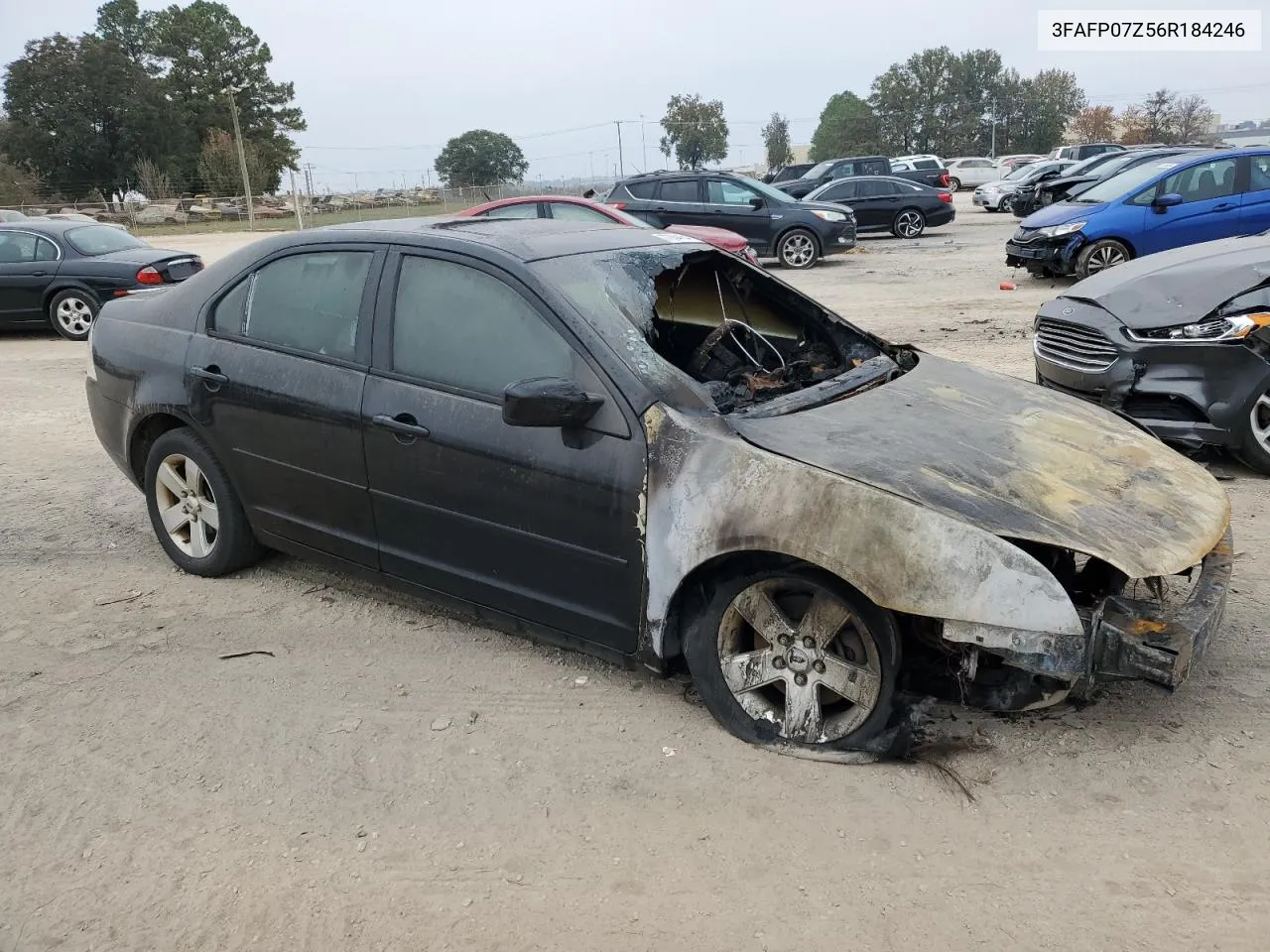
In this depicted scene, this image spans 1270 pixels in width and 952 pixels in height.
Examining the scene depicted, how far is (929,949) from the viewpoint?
92.2 inches

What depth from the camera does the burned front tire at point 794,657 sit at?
9.70 ft

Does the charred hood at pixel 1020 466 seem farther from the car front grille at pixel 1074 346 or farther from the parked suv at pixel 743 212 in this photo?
the parked suv at pixel 743 212

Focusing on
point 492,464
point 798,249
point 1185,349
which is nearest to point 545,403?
point 492,464

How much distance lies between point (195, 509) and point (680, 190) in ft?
45.2

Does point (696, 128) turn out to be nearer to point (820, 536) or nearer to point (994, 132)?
point (994, 132)

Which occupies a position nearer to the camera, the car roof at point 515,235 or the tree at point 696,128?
the car roof at point 515,235

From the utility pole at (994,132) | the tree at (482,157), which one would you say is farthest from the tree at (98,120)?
the utility pole at (994,132)

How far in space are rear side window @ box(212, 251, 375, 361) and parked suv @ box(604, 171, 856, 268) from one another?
519 inches

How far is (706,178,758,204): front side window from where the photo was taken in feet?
56.1

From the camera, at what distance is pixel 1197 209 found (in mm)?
11883

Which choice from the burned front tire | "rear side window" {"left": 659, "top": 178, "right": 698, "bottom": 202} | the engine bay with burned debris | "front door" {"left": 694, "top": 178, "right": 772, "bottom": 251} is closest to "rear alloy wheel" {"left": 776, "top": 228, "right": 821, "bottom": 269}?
"front door" {"left": 694, "top": 178, "right": 772, "bottom": 251}

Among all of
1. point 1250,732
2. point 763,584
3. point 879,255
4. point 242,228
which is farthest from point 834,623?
point 242,228

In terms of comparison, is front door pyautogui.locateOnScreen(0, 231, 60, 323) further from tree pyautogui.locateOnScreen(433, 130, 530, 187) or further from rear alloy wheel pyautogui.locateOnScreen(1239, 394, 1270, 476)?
tree pyautogui.locateOnScreen(433, 130, 530, 187)

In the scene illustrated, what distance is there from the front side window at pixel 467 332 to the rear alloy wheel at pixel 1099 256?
35.9 feet
